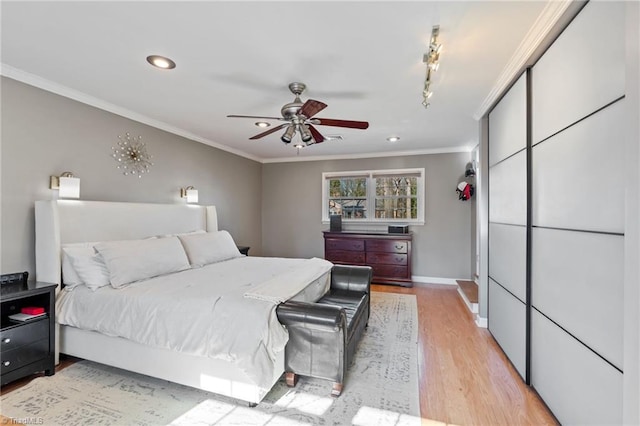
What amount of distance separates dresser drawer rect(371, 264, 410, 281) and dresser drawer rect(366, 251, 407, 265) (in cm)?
7

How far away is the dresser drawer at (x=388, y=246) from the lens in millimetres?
5293

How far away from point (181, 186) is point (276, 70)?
2.60 metres

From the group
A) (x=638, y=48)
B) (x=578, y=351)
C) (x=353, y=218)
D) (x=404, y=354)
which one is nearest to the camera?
(x=638, y=48)

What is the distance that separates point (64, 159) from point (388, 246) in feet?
15.3

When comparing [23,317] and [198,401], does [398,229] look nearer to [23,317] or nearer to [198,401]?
[198,401]

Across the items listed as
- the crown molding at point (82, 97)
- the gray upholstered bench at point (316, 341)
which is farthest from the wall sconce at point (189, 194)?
the gray upholstered bench at point (316, 341)

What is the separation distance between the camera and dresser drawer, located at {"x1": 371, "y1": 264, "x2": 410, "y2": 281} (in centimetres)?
529

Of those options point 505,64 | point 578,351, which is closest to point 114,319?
point 578,351

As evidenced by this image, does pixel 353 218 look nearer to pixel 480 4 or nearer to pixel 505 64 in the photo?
pixel 505 64

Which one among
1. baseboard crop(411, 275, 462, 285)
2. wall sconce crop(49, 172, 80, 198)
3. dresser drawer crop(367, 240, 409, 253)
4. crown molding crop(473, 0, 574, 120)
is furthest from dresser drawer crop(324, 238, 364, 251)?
wall sconce crop(49, 172, 80, 198)

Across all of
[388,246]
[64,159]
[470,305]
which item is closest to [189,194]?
[64,159]

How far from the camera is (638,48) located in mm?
1115

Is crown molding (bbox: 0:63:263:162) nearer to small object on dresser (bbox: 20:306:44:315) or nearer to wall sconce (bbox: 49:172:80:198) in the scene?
wall sconce (bbox: 49:172:80:198)

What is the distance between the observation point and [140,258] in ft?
9.11
